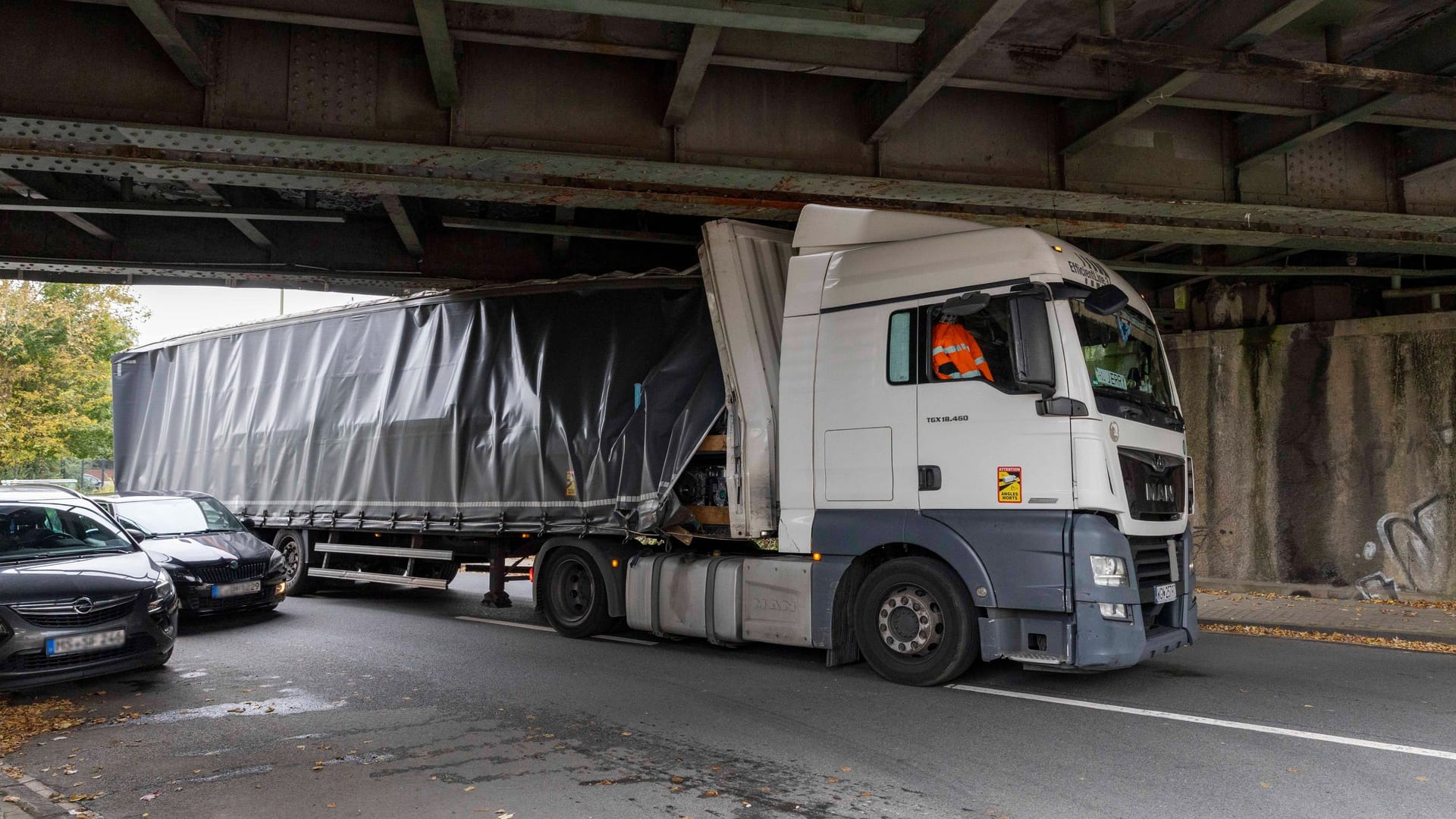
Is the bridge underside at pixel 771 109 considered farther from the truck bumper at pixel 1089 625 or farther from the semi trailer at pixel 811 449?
the truck bumper at pixel 1089 625

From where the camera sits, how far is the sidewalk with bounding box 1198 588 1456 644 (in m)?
9.70

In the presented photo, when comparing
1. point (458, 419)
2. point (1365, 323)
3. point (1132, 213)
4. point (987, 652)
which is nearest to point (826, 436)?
point (987, 652)

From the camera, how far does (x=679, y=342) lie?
351 inches

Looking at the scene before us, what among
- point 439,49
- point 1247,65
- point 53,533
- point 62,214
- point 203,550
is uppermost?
point 439,49

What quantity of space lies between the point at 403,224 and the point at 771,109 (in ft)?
14.6

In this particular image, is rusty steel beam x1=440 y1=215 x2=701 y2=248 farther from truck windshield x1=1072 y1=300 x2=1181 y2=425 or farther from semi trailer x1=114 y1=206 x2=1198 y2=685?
truck windshield x1=1072 y1=300 x2=1181 y2=425

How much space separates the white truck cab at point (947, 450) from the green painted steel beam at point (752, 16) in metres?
1.69

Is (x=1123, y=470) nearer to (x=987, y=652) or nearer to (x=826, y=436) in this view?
(x=987, y=652)

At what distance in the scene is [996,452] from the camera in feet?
21.9

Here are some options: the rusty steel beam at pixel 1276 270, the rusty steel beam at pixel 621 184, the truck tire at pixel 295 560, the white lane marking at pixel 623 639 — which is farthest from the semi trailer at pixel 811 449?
the rusty steel beam at pixel 1276 270

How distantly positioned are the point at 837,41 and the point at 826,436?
3028mm

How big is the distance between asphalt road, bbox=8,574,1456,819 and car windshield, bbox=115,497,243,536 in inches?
117

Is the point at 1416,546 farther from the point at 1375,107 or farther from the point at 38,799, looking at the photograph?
the point at 38,799

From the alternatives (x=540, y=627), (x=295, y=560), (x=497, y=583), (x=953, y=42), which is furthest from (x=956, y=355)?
(x=295, y=560)
